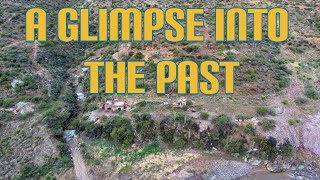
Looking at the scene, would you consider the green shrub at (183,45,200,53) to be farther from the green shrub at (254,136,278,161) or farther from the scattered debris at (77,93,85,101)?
the green shrub at (254,136,278,161)

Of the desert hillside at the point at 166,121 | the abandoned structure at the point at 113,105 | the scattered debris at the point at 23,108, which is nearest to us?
the desert hillside at the point at 166,121

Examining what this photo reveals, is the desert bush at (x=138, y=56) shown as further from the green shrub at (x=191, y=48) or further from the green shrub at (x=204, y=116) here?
the green shrub at (x=204, y=116)

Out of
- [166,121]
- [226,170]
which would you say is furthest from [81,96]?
[226,170]

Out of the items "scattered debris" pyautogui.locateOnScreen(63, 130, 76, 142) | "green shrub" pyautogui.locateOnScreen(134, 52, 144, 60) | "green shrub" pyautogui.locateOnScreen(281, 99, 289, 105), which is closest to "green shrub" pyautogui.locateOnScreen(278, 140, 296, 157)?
"green shrub" pyautogui.locateOnScreen(281, 99, 289, 105)

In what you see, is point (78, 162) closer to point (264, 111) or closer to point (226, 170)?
point (226, 170)

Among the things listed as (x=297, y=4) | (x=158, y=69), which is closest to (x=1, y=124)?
(x=158, y=69)

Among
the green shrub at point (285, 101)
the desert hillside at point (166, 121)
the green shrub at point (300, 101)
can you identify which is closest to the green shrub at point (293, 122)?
the desert hillside at point (166, 121)
